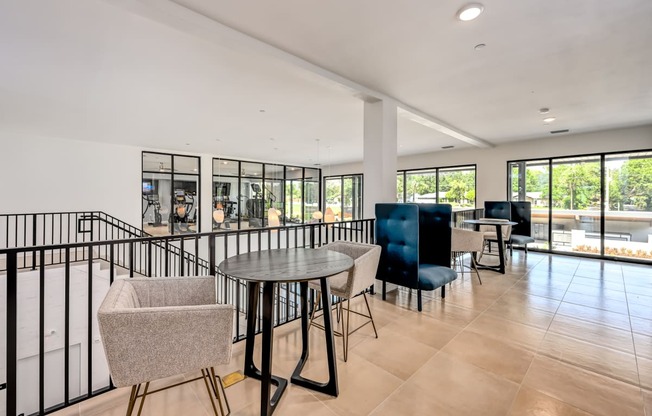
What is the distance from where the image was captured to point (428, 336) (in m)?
2.62

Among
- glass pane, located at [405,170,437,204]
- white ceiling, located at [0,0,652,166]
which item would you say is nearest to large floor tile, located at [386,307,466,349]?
white ceiling, located at [0,0,652,166]

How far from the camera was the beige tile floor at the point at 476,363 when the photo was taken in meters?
1.74

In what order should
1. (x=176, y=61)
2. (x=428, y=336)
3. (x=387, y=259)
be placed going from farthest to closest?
(x=387, y=259) < (x=176, y=61) < (x=428, y=336)

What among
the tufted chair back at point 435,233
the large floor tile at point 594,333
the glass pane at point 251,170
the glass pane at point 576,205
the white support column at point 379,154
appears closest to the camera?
the large floor tile at point 594,333

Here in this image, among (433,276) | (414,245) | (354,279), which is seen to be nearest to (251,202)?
(414,245)

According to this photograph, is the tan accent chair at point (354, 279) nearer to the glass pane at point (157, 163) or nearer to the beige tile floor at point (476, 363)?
the beige tile floor at point (476, 363)

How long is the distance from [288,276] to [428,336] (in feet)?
5.76

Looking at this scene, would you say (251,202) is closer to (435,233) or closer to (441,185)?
(441,185)

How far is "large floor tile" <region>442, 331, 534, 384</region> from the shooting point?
2.10m

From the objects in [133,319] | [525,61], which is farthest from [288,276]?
[525,61]

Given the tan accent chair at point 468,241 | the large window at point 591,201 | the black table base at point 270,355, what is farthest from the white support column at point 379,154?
the large window at point 591,201

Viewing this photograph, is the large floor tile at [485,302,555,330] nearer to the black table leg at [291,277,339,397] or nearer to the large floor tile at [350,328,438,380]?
the large floor tile at [350,328,438,380]

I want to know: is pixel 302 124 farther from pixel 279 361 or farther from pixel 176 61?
pixel 279 361

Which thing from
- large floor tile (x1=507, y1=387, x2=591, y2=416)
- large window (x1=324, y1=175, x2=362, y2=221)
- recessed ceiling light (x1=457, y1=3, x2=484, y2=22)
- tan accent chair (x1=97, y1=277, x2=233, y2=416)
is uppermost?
recessed ceiling light (x1=457, y1=3, x2=484, y2=22)
